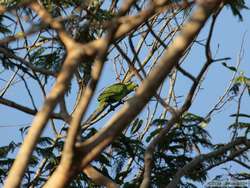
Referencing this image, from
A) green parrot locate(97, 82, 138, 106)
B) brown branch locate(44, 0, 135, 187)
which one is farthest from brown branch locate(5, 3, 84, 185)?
green parrot locate(97, 82, 138, 106)

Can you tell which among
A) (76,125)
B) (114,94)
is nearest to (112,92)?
(114,94)

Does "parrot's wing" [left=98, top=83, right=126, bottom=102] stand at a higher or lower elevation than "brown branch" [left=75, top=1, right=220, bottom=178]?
higher

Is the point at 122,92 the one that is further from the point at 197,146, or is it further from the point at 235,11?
the point at 235,11

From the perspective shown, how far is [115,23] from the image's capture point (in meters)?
1.80

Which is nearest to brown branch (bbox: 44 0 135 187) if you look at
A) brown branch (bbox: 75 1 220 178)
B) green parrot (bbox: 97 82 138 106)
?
brown branch (bbox: 75 1 220 178)

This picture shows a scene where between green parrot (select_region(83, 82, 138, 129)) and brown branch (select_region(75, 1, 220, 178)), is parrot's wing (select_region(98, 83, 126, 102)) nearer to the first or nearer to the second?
green parrot (select_region(83, 82, 138, 129))

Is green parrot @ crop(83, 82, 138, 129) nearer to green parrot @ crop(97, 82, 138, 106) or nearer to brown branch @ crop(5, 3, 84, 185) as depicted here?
green parrot @ crop(97, 82, 138, 106)

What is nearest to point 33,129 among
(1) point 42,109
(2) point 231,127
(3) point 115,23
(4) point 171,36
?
(1) point 42,109

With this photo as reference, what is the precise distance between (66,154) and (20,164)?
0.49 feet

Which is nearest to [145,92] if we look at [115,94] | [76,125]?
[76,125]

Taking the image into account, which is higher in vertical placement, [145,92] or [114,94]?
[114,94]

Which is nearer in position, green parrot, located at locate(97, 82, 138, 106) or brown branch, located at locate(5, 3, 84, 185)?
brown branch, located at locate(5, 3, 84, 185)

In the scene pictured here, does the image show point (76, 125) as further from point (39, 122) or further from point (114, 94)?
point (114, 94)

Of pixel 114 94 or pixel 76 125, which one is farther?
pixel 114 94
